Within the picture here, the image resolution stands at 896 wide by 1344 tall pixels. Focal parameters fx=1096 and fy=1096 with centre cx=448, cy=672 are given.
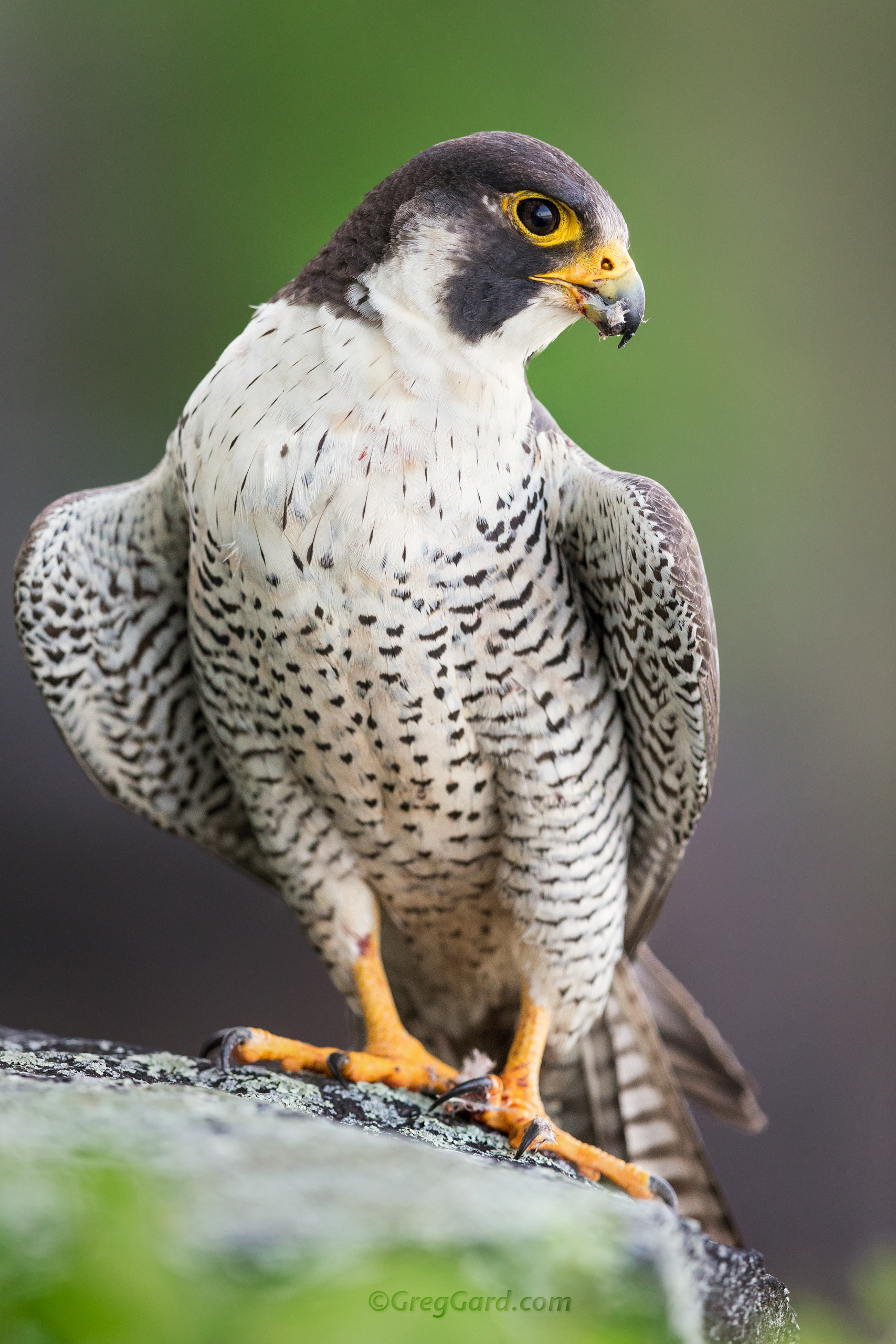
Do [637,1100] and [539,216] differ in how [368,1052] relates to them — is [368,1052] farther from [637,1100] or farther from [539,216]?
[539,216]

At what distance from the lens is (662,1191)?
1.24 meters

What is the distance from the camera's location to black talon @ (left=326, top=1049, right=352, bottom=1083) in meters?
1.24

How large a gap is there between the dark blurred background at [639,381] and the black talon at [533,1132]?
2.98ft

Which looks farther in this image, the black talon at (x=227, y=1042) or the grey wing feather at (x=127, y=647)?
the grey wing feather at (x=127, y=647)

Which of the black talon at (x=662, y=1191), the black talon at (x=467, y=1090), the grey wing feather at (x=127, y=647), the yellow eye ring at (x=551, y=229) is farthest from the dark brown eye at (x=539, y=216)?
the black talon at (x=662, y=1191)

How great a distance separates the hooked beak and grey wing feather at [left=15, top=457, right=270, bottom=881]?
0.49m

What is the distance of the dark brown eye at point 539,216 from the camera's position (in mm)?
1030

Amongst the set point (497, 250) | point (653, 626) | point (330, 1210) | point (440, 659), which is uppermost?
point (497, 250)

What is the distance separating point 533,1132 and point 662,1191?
0.63 ft

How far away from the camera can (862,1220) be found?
2070mm

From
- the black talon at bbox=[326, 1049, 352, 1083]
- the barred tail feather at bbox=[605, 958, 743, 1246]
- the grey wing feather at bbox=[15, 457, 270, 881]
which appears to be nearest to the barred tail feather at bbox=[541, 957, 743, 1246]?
the barred tail feather at bbox=[605, 958, 743, 1246]

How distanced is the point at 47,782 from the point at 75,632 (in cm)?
66

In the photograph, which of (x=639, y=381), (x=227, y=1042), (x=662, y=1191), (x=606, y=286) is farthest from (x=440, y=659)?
(x=639, y=381)

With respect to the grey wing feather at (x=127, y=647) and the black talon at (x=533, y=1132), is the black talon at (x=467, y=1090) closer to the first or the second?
the black talon at (x=533, y=1132)
